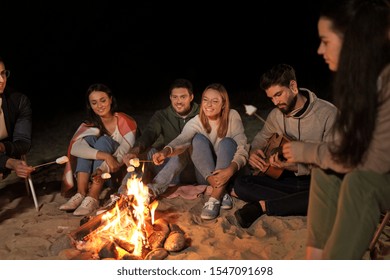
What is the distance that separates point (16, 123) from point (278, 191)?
2.32m

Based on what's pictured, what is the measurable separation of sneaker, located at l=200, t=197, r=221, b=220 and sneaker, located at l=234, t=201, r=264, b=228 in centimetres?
18

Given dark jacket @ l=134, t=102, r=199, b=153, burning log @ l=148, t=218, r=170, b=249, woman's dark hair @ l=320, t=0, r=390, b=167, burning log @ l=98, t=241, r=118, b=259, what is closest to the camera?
woman's dark hair @ l=320, t=0, r=390, b=167

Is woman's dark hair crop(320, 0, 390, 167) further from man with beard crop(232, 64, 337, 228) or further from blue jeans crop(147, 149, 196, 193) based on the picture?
blue jeans crop(147, 149, 196, 193)

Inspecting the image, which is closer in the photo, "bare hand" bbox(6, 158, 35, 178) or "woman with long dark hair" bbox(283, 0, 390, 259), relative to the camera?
"woman with long dark hair" bbox(283, 0, 390, 259)

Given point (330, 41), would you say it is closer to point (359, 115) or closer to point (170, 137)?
point (359, 115)

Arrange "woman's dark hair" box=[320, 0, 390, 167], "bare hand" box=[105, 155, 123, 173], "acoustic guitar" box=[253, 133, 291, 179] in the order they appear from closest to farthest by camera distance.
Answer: "woman's dark hair" box=[320, 0, 390, 167] → "acoustic guitar" box=[253, 133, 291, 179] → "bare hand" box=[105, 155, 123, 173]

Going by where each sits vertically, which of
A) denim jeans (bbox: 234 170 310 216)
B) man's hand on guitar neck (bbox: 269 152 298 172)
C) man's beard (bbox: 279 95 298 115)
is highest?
man's beard (bbox: 279 95 298 115)

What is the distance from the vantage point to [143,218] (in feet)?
9.04

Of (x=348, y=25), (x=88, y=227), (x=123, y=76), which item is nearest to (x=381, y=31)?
(x=348, y=25)

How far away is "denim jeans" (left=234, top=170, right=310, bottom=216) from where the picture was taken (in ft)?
9.89

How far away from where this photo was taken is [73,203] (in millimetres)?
3346

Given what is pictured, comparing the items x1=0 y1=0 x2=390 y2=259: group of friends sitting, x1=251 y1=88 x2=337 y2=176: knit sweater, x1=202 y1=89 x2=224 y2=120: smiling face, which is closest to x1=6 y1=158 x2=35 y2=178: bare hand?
x1=0 y1=0 x2=390 y2=259: group of friends sitting

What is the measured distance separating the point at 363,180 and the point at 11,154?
2.79 metres

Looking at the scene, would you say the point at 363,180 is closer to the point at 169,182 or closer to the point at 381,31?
the point at 381,31
